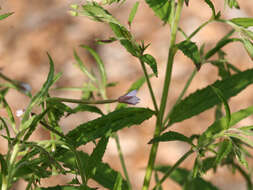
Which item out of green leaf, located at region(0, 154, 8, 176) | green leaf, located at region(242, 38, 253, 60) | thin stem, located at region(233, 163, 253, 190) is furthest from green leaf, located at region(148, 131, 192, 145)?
thin stem, located at region(233, 163, 253, 190)

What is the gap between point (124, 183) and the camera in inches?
50.1

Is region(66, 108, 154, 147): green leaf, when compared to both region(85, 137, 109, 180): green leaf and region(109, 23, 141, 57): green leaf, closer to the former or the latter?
region(85, 137, 109, 180): green leaf

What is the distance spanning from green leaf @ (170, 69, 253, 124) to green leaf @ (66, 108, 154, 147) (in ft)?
0.41

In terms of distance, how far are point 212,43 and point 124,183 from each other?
8.19 feet

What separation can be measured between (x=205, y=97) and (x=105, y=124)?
320mm

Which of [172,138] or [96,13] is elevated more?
[96,13]

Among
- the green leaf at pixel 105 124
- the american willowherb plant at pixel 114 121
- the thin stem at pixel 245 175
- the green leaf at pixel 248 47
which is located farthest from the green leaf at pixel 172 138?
the thin stem at pixel 245 175

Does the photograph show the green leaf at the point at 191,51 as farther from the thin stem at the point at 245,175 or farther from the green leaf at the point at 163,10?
the thin stem at the point at 245,175

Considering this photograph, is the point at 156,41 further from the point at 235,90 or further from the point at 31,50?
the point at 235,90

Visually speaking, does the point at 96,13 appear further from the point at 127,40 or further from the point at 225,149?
the point at 225,149

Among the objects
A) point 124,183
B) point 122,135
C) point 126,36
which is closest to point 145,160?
point 122,135

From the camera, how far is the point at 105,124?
3.66ft

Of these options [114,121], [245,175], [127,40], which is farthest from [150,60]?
[245,175]

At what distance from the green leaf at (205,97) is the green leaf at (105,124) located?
12cm
